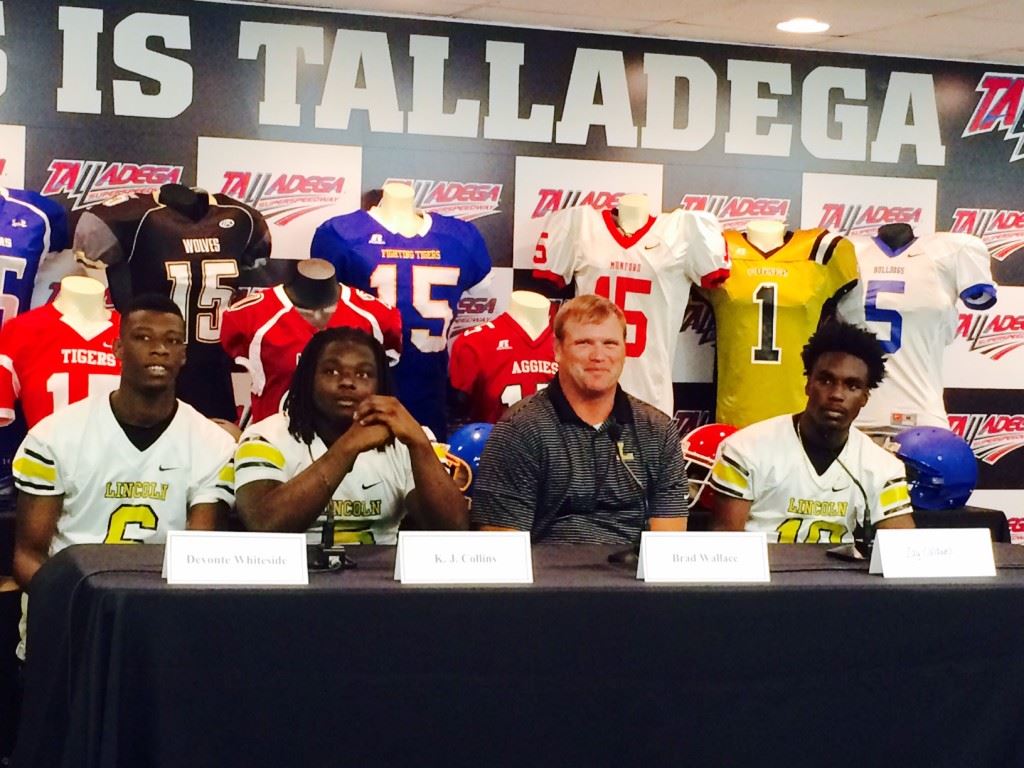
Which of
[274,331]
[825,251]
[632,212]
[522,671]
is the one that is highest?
[632,212]

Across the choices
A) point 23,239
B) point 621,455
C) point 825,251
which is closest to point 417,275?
point 23,239

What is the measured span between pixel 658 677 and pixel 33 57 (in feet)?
11.5

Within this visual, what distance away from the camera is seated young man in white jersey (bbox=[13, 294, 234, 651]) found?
299 centimetres

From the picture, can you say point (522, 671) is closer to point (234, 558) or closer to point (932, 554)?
point (234, 558)

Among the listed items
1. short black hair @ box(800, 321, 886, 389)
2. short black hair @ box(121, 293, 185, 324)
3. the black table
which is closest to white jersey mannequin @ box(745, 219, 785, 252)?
short black hair @ box(800, 321, 886, 389)

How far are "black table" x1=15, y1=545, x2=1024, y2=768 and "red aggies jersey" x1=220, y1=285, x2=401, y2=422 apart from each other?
1.96 metres

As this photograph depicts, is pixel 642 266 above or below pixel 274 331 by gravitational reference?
above

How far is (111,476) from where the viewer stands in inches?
119

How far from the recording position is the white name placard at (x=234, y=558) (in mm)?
2152

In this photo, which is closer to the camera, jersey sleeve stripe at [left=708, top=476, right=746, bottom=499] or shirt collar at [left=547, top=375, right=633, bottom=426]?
shirt collar at [left=547, top=375, right=633, bottom=426]

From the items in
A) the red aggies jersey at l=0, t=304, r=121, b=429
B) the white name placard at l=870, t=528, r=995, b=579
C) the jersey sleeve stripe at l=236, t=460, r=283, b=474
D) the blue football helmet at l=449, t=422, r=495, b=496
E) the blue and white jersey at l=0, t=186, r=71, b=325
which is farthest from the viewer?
the blue and white jersey at l=0, t=186, r=71, b=325

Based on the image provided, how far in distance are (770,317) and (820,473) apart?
2.06 metres

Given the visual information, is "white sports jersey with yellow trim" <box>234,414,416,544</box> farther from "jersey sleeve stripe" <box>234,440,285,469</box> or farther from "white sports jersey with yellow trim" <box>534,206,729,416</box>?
"white sports jersey with yellow trim" <box>534,206,729,416</box>

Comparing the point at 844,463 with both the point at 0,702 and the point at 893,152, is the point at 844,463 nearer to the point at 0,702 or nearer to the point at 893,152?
the point at 0,702
